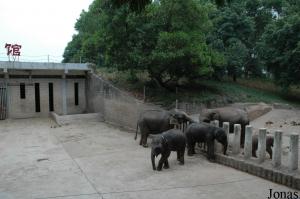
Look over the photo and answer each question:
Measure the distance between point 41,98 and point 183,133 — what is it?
1370 cm

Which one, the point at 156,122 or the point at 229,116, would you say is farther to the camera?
the point at 156,122

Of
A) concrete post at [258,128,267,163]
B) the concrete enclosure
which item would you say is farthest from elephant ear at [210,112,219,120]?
the concrete enclosure

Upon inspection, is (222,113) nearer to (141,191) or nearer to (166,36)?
(166,36)

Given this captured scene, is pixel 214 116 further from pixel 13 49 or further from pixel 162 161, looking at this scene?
pixel 13 49

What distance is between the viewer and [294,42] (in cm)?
1778

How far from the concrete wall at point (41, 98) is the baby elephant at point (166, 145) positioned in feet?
44.8

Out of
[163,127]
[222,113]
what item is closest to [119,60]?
[163,127]

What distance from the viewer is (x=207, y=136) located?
32.8 ft

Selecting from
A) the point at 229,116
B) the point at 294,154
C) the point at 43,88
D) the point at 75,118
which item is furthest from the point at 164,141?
the point at 43,88

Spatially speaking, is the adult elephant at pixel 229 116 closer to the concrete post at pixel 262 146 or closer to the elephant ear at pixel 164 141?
the concrete post at pixel 262 146

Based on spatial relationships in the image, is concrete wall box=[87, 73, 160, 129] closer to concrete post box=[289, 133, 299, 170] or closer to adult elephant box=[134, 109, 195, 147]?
adult elephant box=[134, 109, 195, 147]

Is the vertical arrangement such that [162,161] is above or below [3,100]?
below

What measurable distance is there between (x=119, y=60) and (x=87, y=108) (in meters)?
7.53

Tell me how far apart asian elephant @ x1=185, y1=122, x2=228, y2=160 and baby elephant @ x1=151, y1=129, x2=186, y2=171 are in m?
0.89
